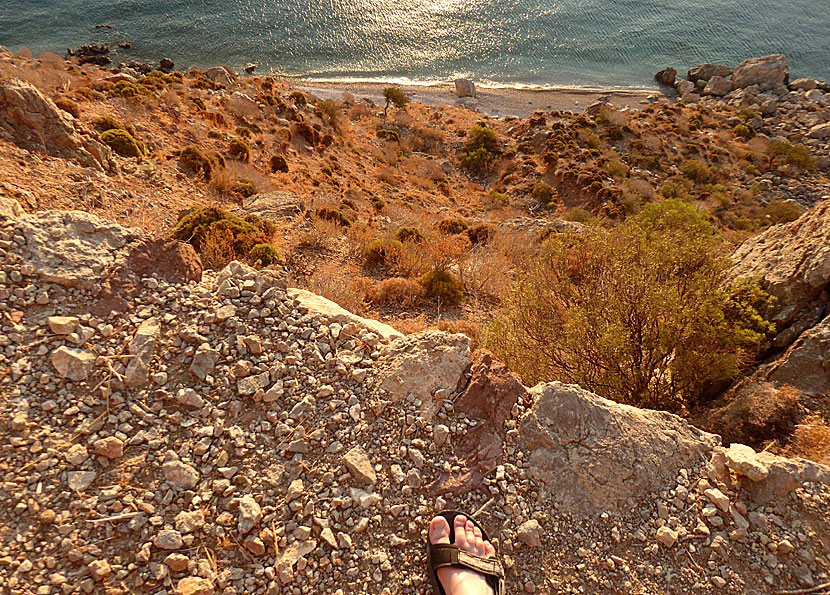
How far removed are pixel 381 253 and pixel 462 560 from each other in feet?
23.1

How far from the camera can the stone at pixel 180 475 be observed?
2812mm

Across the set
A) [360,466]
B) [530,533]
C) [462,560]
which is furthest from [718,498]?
[360,466]

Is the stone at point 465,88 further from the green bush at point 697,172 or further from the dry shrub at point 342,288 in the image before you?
the dry shrub at point 342,288

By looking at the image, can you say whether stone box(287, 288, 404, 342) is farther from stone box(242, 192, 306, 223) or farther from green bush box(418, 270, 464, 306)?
stone box(242, 192, 306, 223)

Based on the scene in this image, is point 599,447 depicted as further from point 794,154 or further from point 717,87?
point 717,87

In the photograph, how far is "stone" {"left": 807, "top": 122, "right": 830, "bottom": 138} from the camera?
2988 cm

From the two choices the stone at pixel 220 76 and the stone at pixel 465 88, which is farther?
the stone at pixel 465 88

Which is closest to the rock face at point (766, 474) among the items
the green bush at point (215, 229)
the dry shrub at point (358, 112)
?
the green bush at point (215, 229)

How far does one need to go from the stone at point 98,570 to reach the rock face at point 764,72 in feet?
169

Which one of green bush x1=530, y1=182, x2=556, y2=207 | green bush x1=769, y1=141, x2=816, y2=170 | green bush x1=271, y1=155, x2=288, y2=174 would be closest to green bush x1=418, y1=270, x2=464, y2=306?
green bush x1=271, y1=155, x2=288, y2=174

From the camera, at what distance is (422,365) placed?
3.70m

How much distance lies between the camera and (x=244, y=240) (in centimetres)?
738

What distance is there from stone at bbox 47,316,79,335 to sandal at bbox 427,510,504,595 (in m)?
3.01

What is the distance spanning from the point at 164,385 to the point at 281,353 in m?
0.89
